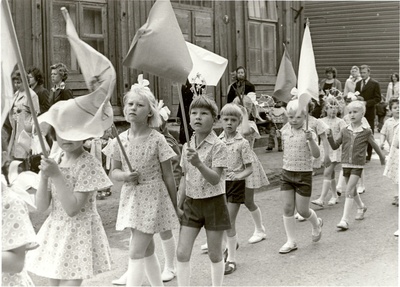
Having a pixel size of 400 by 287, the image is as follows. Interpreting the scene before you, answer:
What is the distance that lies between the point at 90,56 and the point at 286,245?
355 centimetres

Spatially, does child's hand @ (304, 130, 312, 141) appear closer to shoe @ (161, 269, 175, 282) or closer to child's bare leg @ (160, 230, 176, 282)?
child's bare leg @ (160, 230, 176, 282)

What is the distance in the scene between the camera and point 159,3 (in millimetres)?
5020

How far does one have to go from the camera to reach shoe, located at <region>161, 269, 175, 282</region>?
19.8 ft

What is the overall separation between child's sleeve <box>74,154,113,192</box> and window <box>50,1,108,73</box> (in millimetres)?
7361

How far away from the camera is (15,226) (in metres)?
3.04

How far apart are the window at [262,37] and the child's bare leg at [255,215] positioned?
959cm

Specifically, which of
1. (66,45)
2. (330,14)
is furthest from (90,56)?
(330,14)

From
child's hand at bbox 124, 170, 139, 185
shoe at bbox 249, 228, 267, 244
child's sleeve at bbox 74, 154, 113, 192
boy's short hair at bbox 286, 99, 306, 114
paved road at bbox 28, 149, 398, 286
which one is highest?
boy's short hair at bbox 286, 99, 306, 114

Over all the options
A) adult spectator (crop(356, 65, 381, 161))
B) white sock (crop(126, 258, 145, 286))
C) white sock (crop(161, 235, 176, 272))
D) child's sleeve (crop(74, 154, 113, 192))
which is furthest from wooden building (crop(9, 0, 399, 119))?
child's sleeve (crop(74, 154, 113, 192))

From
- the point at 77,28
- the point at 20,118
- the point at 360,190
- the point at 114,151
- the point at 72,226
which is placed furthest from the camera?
the point at 77,28

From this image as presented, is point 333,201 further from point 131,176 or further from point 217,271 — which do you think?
point 131,176

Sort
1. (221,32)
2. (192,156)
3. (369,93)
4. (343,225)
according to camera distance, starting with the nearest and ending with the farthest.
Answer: (192,156) → (343,225) → (369,93) → (221,32)

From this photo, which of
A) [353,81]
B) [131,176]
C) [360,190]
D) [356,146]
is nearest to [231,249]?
[131,176]

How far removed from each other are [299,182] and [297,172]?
122mm
